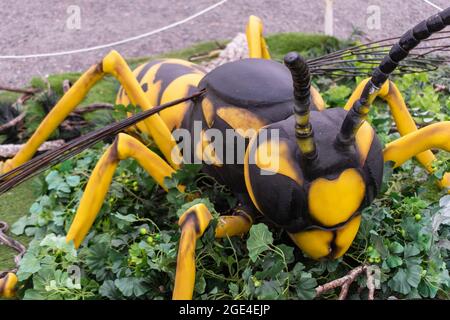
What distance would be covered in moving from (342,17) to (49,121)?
68.3 inches

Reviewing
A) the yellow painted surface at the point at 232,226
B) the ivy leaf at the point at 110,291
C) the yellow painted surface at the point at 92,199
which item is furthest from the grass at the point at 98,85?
the yellow painted surface at the point at 232,226

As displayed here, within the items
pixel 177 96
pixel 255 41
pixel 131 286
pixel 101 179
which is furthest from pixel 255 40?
pixel 131 286

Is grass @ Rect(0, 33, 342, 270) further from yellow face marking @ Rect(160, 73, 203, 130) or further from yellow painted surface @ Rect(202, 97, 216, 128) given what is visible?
yellow painted surface @ Rect(202, 97, 216, 128)

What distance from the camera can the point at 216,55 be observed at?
104 inches

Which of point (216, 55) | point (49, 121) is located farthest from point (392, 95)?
point (216, 55)

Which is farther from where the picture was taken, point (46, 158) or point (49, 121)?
point (49, 121)

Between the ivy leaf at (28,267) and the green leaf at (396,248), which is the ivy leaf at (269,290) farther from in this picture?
the ivy leaf at (28,267)

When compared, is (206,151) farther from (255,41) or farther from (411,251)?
(255,41)

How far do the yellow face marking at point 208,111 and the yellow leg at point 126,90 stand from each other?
0.13 meters

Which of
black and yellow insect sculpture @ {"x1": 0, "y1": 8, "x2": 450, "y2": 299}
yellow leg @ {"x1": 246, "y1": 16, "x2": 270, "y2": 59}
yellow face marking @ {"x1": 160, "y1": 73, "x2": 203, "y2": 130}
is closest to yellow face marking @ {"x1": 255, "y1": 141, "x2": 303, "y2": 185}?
black and yellow insect sculpture @ {"x1": 0, "y1": 8, "x2": 450, "y2": 299}

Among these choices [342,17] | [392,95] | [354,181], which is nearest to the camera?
[354,181]

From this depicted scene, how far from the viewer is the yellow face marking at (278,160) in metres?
1.15

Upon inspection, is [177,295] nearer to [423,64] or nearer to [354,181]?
[354,181]

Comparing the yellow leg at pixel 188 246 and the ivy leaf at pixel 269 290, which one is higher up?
the yellow leg at pixel 188 246
